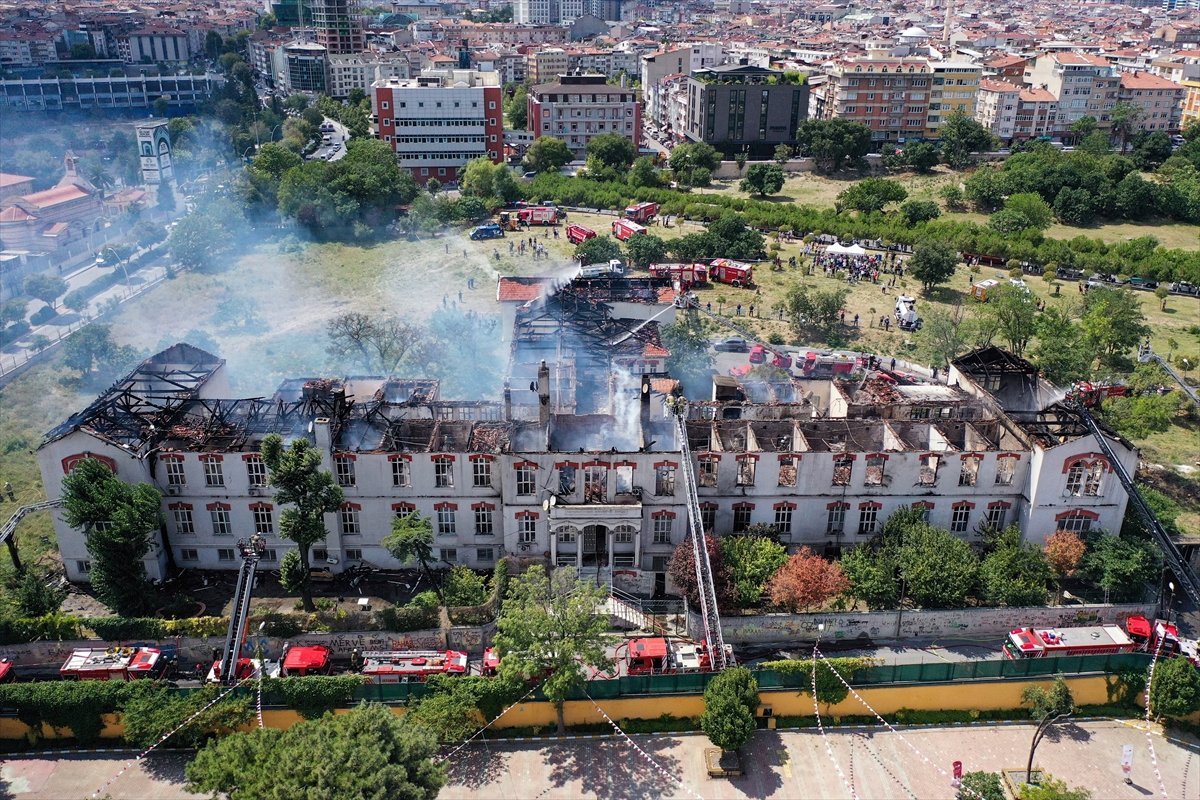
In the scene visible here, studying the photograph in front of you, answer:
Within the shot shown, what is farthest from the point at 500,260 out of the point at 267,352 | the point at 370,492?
the point at 370,492

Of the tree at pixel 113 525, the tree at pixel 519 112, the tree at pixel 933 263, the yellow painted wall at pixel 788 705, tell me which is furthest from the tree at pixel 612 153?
the yellow painted wall at pixel 788 705

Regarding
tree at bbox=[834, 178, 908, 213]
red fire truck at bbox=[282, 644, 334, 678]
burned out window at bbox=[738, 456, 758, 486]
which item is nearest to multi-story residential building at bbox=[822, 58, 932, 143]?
tree at bbox=[834, 178, 908, 213]

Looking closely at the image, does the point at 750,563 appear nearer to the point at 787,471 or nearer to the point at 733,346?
the point at 787,471

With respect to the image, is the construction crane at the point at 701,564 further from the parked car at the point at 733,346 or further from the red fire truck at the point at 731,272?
the red fire truck at the point at 731,272

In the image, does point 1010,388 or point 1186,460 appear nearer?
point 1010,388

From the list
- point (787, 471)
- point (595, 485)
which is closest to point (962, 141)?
point (787, 471)

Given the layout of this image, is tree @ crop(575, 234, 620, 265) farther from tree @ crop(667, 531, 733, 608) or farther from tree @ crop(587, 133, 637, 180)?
tree @ crop(667, 531, 733, 608)

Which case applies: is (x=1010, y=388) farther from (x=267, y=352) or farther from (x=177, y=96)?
(x=177, y=96)
